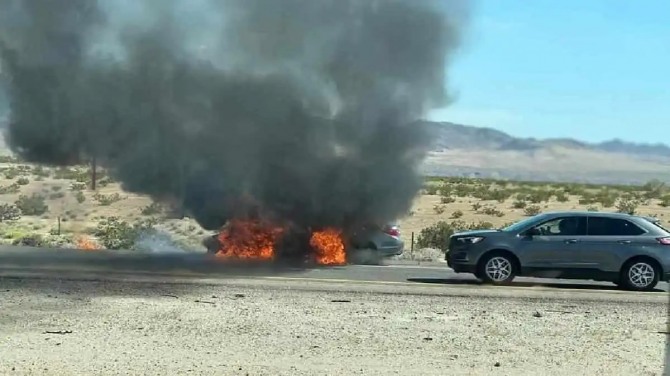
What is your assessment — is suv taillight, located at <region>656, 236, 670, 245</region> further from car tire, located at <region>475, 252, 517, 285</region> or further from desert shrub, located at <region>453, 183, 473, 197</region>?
desert shrub, located at <region>453, 183, 473, 197</region>

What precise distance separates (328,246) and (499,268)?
5605 mm

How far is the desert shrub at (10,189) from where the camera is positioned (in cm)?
3226

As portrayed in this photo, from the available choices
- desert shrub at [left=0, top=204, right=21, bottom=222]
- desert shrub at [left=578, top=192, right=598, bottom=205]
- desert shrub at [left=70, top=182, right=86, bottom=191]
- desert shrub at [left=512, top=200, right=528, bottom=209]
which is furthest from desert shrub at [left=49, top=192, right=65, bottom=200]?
desert shrub at [left=578, top=192, right=598, bottom=205]

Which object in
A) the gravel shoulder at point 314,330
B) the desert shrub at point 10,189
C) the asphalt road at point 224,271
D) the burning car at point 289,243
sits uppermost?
the desert shrub at point 10,189

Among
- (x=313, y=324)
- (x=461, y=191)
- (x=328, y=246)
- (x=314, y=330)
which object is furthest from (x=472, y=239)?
(x=461, y=191)

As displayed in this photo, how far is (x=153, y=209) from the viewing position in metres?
25.4

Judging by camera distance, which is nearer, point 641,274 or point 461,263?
point 641,274

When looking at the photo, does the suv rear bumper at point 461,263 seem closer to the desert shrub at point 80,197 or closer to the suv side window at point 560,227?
the suv side window at point 560,227

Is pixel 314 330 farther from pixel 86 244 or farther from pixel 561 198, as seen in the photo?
pixel 561 198

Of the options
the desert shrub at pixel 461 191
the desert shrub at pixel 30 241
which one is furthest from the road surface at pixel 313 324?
the desert shrub at pixel 461 191

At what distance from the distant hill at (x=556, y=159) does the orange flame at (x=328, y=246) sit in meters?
3.20

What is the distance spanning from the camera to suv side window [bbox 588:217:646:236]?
1798 cm

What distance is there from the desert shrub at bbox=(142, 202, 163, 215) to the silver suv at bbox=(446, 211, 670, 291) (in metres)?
9.31

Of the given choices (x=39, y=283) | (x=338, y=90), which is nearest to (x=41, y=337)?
(x=39, y=283)
